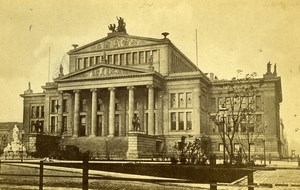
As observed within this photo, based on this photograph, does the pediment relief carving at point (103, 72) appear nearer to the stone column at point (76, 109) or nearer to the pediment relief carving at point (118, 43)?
the stone column at point (76, 109)

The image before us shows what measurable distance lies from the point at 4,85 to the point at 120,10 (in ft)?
20.4

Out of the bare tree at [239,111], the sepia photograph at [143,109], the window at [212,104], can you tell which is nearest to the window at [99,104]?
the sepia photograph at [143,109]

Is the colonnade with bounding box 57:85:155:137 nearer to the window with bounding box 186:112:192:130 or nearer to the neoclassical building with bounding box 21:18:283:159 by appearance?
the neoclassical building with bounding box 21:18:283:159

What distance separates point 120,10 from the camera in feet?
45.5

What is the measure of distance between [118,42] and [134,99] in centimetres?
642

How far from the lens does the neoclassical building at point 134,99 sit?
39.1 m

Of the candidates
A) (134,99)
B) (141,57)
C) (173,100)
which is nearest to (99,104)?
(134,99)

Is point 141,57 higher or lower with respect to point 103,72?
higher

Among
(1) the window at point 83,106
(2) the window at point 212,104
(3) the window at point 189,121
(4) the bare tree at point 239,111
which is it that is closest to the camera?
(4) the bare tree at point 239,111

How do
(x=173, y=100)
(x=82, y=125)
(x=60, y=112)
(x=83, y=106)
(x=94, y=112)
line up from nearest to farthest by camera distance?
(x=94, y=112), (x=173, y=100), (x=60, y=112), (x=82, y=125), (x=83, y=106)

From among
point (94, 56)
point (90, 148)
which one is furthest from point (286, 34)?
point (94, 56)

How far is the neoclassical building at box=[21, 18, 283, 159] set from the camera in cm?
3909

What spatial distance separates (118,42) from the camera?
43.7 metres

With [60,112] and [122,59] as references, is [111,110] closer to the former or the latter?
[122,59]
